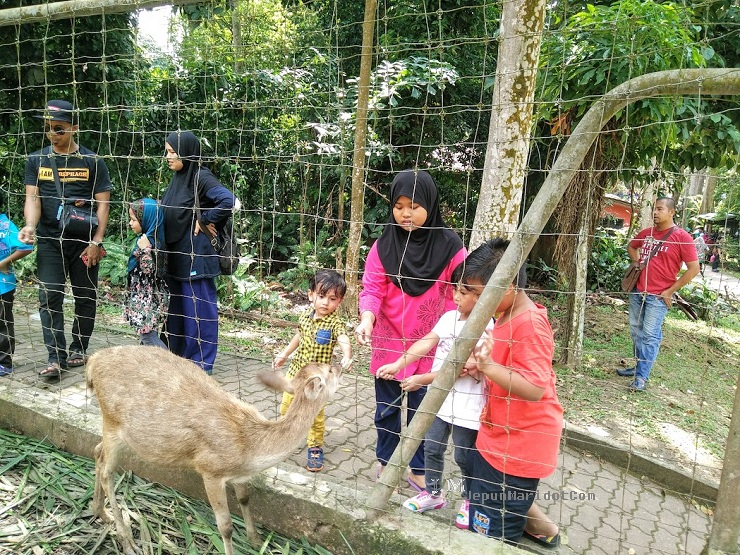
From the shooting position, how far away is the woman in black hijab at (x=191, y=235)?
427 centimetres

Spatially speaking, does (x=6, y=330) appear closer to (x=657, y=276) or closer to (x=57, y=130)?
(x=57, y=130)

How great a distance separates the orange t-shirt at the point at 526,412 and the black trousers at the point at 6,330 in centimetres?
410

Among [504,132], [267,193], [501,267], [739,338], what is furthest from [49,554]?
[739,338]

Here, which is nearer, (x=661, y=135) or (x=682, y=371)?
(x=661, y=135)

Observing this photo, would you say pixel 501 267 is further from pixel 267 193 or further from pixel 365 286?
pixel 267 193

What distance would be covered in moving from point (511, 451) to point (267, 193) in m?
8.16

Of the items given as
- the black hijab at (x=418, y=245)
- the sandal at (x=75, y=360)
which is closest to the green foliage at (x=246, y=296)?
the sandal at (x=75, y=360)

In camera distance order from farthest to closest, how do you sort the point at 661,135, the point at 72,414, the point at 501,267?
the point at 661,135 → the point at 72,414 → the point at 501,267

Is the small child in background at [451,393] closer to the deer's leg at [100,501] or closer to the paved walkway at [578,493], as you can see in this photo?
the paved walkway at [578,493]

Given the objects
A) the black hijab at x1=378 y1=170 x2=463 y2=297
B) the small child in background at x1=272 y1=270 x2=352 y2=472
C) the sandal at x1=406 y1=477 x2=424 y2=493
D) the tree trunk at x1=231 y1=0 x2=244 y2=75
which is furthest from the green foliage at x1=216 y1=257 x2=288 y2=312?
the black hijab at x1=378 y1=170 x2=463 y2=297

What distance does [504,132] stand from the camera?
3818 mm

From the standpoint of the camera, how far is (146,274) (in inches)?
173

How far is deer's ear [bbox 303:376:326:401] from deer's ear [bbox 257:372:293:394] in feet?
0.32

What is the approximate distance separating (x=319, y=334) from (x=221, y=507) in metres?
1.14
